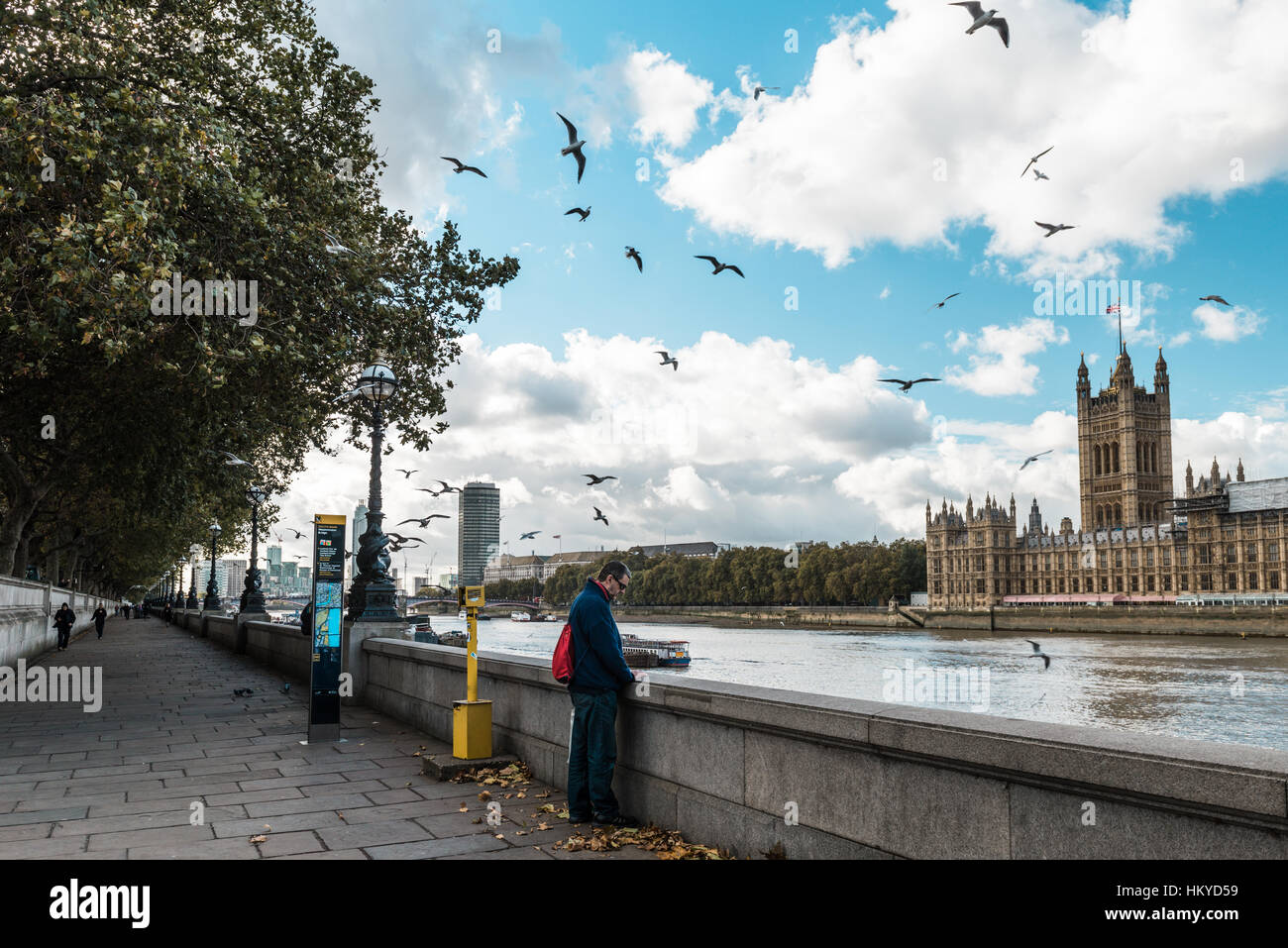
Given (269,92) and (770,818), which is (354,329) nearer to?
(269,92)

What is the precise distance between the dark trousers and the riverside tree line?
122790mm

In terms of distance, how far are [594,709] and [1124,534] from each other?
138 meters

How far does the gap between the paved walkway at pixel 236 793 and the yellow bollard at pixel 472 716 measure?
51 cm

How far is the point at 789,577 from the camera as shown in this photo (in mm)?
144750

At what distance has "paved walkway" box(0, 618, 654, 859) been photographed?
237 inches

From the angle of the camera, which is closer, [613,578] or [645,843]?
[645,843]

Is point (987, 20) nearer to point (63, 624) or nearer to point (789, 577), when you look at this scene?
point (63, 624)

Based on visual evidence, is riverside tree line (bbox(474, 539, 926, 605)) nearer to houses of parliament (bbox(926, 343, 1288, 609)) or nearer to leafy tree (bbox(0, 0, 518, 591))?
houses of parliament (bbox(926, 343, 1288, 609))

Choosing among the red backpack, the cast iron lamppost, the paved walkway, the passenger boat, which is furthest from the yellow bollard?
the cast iron lamppost

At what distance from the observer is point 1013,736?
12.3 ft

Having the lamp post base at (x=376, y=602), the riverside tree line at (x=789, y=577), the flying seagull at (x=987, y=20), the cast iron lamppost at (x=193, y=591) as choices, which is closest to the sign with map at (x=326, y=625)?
the lamp post base at (x=376, y=602)

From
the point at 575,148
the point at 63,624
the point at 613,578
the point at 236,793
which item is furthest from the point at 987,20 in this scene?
the point at 63,624

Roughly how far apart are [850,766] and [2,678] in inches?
769
